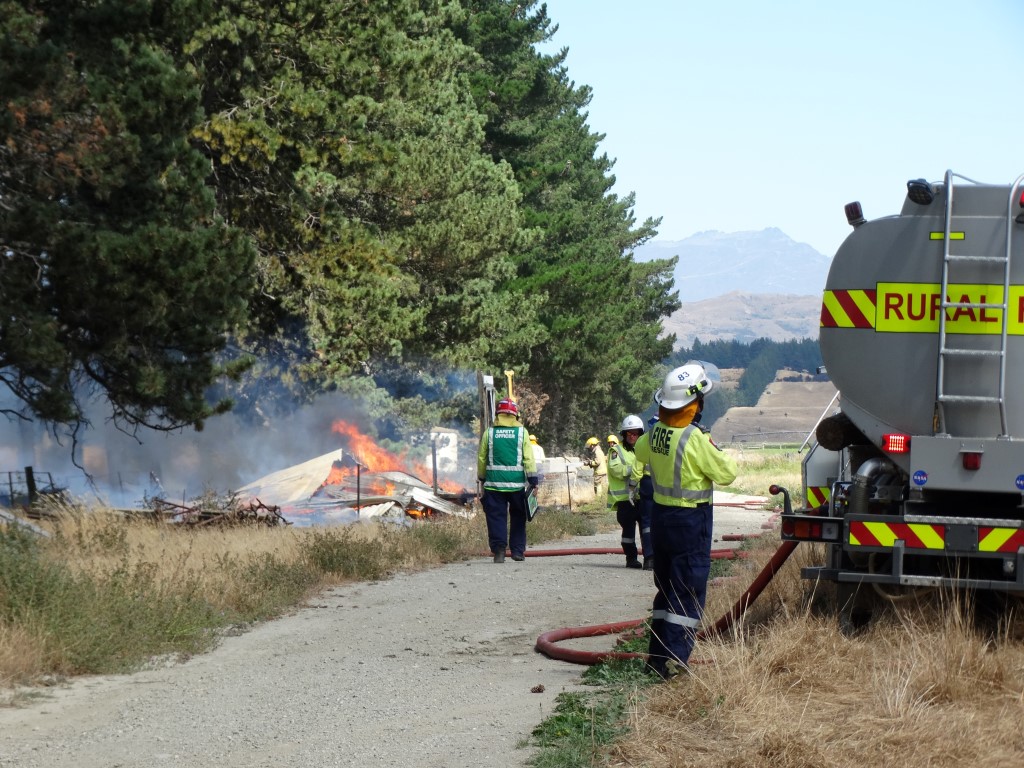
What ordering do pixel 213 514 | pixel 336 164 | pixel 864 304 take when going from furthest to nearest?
pixel 336 164
pixel 213 514
pixel 864 304

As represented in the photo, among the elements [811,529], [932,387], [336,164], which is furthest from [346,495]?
[932,387]

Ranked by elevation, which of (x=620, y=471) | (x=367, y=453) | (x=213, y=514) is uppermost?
(x=620, y=471)

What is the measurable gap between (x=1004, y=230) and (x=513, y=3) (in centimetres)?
3637

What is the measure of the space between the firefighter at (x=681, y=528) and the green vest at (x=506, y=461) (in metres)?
7.40

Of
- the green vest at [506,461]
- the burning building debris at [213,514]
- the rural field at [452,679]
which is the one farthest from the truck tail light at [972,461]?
the burning building debris at [213,514]

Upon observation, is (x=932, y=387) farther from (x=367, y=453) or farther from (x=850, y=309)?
(x=367, y=453)

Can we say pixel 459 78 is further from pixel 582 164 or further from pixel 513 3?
pixel 582 164

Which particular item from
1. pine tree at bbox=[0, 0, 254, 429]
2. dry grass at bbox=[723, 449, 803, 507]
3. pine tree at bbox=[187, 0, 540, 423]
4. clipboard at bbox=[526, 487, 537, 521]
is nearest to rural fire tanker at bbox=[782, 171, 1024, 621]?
clipboard at bbox=[526, 487, 537, 521]

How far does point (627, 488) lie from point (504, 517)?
1476mm

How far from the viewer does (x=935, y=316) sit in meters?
8.25

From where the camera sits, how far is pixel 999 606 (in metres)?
8.76

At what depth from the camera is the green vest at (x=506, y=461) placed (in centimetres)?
1529

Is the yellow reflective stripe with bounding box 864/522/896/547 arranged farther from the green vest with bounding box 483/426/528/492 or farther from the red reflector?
the green vest with bounding box 483/426/528/492

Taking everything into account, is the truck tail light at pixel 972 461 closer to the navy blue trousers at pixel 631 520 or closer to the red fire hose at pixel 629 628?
the red fire hose at pixel 629 628
